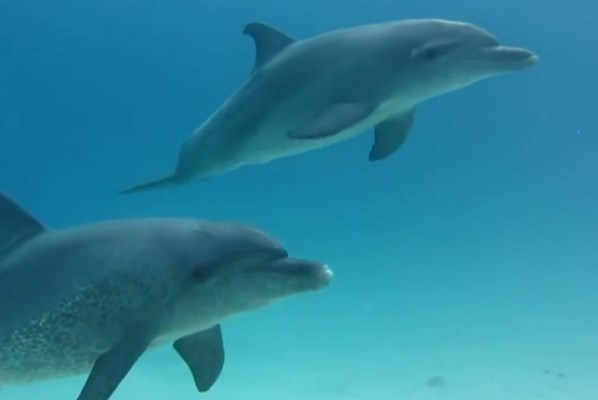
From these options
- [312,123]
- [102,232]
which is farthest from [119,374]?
[312,123]

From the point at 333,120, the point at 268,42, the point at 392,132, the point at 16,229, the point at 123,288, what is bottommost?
the point at 123,288

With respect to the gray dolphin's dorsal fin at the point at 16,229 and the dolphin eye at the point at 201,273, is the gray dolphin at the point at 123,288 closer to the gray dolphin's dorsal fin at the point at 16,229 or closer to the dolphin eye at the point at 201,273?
the dolphin eye at the point at 201,273

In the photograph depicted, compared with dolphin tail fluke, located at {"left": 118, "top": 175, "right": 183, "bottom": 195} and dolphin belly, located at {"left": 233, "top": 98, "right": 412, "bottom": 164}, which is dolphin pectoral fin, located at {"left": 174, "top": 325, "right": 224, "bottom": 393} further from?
dolphin tail fluke, located at {"left": 118, "top": 175, "right": 183, "bottom": 195}

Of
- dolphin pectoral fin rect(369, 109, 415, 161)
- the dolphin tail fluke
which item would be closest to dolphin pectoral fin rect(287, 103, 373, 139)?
dolphin pectoral fin rect(369, 109, 415, 161)

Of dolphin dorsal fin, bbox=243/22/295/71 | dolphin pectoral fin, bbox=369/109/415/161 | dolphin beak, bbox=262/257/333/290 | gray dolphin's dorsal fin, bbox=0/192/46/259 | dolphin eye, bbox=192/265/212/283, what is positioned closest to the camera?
dolphin beak, bbox=262/257/333/290

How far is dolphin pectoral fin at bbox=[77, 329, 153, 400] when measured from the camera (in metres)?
5.19

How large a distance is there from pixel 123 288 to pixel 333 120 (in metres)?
2.62

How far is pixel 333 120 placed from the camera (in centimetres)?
754

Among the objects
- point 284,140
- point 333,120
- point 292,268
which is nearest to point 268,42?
point 284,140

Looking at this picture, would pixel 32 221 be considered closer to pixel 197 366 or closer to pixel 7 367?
pixel 7 367

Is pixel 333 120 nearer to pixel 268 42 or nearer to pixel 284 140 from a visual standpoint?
pixel 284 140

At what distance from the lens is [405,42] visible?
26.2 feet

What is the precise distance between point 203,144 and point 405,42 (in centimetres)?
208

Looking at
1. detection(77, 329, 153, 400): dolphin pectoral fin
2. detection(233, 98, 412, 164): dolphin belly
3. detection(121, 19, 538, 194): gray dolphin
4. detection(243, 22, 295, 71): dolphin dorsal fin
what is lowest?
detection(77, 329, 153, 400): dolphin pectoral fin
